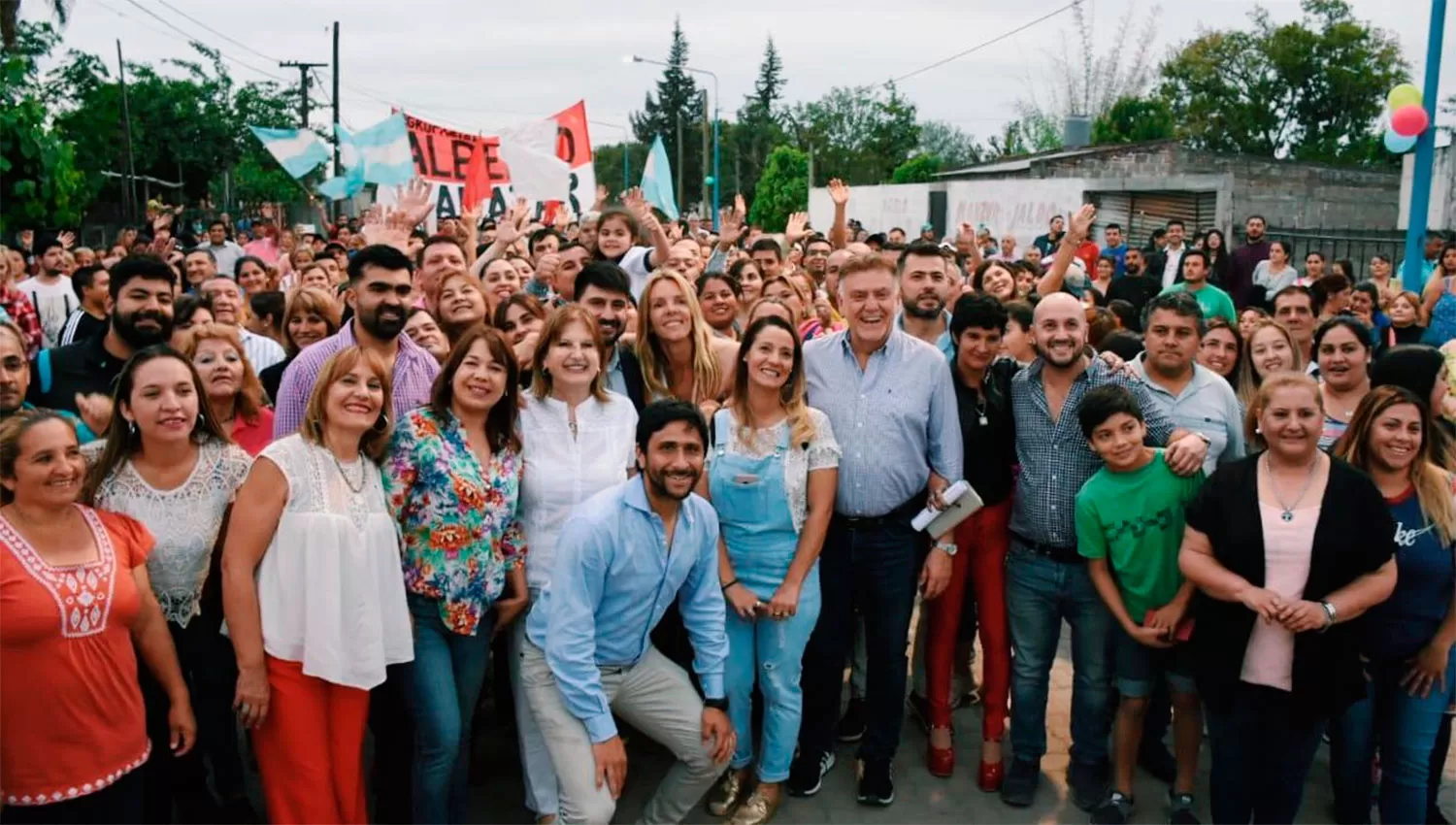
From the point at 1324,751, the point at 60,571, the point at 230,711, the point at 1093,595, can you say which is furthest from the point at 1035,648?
the point at 60,571

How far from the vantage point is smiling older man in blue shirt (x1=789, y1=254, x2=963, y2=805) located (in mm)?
4391

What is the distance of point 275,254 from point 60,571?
10457mm

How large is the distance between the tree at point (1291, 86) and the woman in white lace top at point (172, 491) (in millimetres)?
47134

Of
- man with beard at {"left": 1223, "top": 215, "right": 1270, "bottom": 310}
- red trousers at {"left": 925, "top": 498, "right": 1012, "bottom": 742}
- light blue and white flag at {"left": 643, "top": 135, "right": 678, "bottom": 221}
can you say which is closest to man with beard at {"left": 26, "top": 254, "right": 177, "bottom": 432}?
red trousers at {"left": 925, "top": 498, "right": 1012, "bottom": 742}

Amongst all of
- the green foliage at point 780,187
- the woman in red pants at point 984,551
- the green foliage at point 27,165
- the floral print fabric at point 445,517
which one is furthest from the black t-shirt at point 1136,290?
the green foliage at point 780,187

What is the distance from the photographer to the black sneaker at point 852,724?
16.7 ft

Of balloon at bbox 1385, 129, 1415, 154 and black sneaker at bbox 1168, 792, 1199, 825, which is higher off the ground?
balloon at bbox 1385, 129, 1415, 154

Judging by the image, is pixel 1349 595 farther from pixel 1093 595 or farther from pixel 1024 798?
pixel 1024 798

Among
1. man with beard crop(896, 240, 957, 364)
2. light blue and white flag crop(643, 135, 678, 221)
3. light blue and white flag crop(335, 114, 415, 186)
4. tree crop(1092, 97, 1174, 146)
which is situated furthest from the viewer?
tree crop(1092, 97, 1174, 146)

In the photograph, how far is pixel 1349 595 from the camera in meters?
3.68

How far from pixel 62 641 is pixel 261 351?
8.21 ft

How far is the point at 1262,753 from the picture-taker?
151 inches

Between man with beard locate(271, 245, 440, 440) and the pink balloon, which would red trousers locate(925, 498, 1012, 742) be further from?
the pink balloon

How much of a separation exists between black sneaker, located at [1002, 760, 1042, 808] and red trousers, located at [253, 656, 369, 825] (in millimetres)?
2535
